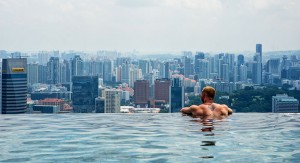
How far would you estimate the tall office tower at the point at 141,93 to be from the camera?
64562mm

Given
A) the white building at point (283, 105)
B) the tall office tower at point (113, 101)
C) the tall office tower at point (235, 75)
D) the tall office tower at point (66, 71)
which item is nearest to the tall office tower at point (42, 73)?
the tall office tower at point (66, 71)

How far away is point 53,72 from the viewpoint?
275 ft

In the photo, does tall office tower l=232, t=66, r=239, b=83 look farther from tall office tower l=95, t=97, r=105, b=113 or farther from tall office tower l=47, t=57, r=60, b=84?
tall office tower l=47, t=57, r=60, b=84

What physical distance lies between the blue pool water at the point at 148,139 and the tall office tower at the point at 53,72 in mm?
74134

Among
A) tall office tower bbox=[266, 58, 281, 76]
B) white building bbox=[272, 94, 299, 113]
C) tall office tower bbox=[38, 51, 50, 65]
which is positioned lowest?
white building bbox=[272, 94, 299, 113]

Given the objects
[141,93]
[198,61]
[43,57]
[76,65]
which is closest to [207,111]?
[141,93]

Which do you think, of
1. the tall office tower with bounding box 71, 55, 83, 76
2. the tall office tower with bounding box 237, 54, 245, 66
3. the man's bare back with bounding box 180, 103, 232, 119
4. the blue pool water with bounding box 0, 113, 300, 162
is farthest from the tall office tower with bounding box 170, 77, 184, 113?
the man's bare back with bounding box 180, 103, 232, 119

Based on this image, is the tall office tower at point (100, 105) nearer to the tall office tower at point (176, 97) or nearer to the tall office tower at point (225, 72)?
the tall office tower at point (176, 97)

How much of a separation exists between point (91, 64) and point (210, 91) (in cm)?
8022

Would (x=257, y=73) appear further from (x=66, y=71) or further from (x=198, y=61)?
(x=66, y=71)

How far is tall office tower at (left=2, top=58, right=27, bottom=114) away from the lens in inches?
1916

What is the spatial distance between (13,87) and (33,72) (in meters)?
28.3

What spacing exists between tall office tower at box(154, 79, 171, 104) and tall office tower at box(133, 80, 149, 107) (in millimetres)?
1339

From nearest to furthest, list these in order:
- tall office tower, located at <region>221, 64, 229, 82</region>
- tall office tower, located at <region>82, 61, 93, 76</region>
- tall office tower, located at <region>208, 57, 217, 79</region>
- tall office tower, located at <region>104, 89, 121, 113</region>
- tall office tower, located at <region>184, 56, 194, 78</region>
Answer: tall office tower, located at <region>104, 89, 121, 113</region> → tall office tower, located at <region>221, 64, 229, 82</region> → tall office tower, located at <region>82, 61, 93, 76</region> → tall office tower, located at <region>208, 57, 217, 79</region> → tall office tower, located at <region>184, 56, 194, 78</region>
